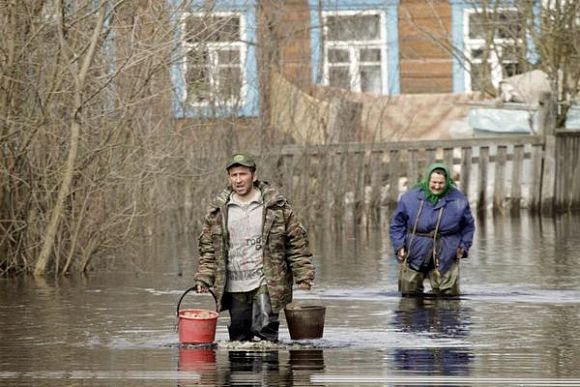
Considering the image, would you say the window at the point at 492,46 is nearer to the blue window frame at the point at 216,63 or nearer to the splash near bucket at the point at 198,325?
the blue window frame at the point at 216,63

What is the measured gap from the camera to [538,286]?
18422 millimetres

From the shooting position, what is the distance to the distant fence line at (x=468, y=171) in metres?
29.2

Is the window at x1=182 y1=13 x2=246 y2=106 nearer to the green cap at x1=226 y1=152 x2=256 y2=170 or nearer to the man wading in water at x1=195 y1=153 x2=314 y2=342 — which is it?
the man wading in water at x1=195 y1=153 x2=314 y2=342

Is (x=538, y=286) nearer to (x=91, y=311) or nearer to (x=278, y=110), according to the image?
(x=91, y=311)

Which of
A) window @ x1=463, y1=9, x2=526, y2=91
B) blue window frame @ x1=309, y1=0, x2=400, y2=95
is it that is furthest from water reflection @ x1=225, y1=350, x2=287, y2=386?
window @ x1=463, y1=9, x2=526, y2=91

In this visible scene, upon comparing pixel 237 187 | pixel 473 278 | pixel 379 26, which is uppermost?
pixel 379 26

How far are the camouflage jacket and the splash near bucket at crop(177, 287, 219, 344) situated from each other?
14 centimetres

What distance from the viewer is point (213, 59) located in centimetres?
2441

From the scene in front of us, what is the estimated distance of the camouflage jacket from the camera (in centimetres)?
1293

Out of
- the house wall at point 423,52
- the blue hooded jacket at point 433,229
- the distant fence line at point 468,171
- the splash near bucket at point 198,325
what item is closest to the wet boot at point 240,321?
the splash near bucket at point 198,325

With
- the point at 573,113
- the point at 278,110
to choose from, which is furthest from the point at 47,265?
the point at 573,113

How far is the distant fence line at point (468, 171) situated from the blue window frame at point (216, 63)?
2418 mm

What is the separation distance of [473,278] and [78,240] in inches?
165

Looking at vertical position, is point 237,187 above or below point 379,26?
below
